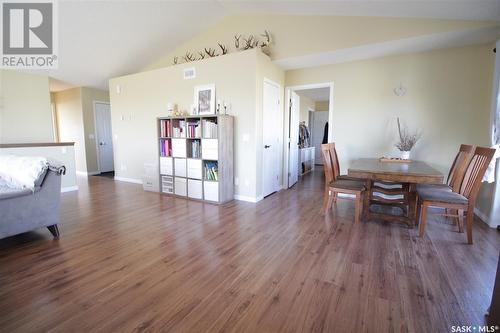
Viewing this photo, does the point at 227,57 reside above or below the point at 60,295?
above

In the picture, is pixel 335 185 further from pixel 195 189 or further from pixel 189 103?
pixel 189 103

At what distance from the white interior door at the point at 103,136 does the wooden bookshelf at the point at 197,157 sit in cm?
364

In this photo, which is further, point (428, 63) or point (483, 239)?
point (428, 63)

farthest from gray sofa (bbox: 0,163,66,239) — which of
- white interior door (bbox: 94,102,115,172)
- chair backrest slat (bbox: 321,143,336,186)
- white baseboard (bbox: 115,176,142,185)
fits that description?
white interior door (bbox: 94,102,115,172)

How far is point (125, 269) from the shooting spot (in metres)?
1.97

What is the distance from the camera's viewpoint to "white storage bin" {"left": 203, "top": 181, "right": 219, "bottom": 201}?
12.5 ft

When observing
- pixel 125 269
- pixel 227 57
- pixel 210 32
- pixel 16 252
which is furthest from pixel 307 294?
pixel 210 32

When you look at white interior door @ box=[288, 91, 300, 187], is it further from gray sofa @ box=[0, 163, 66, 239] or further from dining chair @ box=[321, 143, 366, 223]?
gray sofa @ box=[0, 163, 66, 239]

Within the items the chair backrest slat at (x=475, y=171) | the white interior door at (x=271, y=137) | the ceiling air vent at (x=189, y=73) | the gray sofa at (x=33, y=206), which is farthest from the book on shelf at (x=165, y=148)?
the chair backrest slat at (x=475, y=171)

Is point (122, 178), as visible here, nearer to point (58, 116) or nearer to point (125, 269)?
point (58, 116)

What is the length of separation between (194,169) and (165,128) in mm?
1002

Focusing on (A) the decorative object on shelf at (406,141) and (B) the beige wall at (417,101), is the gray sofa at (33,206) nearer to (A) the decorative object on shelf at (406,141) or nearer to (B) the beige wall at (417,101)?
(B) the beige wall at (417,101)

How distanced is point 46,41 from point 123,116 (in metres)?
1.80

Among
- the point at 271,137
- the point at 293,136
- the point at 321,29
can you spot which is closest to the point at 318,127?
the point at 293,136
